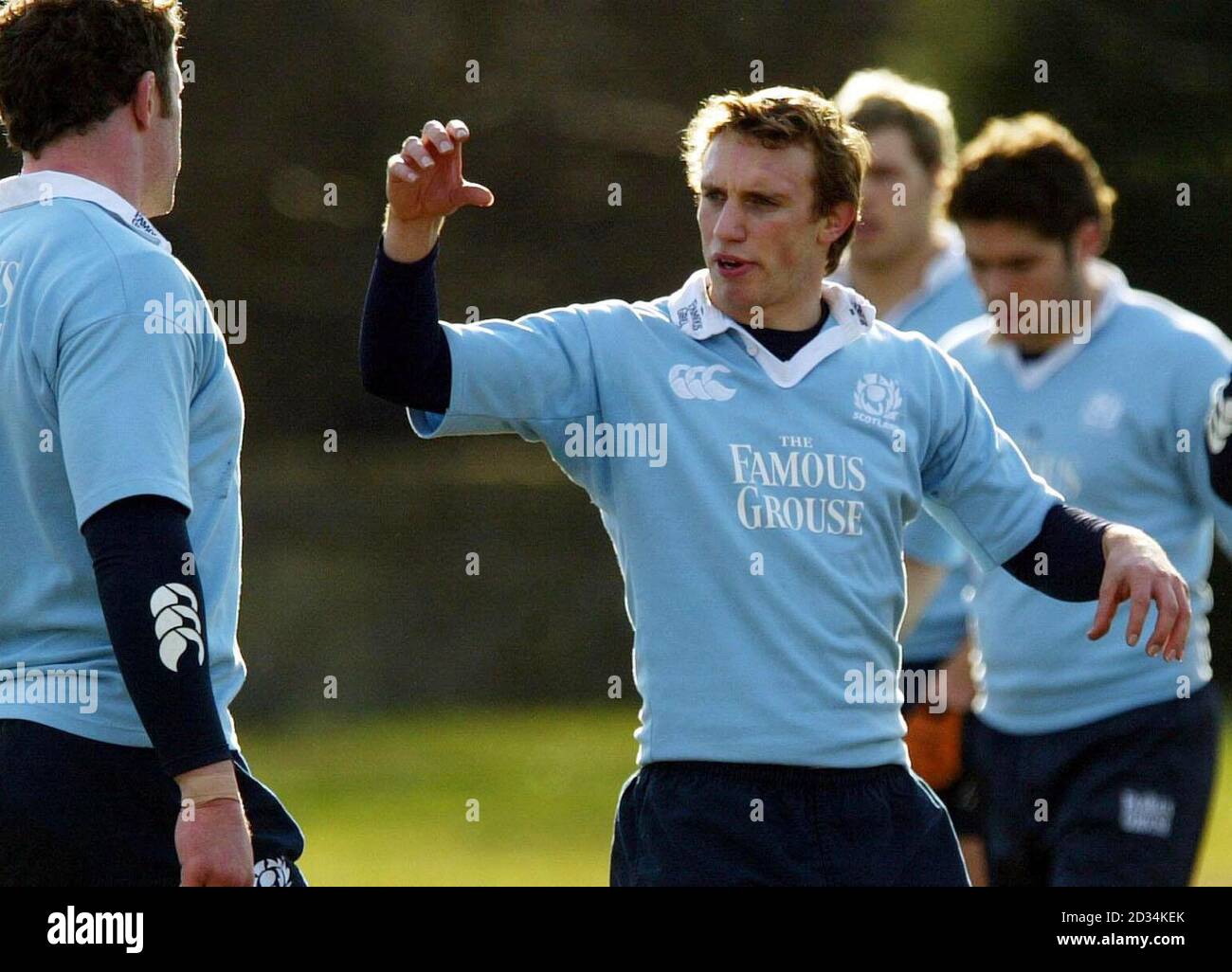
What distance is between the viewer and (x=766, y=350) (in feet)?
11.3

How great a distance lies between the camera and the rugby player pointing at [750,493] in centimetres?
322

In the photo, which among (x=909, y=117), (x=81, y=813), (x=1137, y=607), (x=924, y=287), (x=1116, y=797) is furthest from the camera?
(x=909, y=117)

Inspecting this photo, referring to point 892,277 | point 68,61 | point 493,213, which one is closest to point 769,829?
point 68,61

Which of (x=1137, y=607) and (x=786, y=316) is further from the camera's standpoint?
(x=786, y=316)

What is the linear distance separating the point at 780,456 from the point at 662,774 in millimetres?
536

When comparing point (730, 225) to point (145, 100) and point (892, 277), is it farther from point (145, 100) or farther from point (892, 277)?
point (892, 277)

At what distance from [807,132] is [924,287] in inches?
85.5

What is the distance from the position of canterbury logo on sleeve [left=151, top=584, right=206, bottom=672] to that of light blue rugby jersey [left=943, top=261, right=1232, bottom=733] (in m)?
2.55

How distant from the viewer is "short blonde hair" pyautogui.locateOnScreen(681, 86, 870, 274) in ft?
11.6

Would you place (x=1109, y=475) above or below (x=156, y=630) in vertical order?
above
